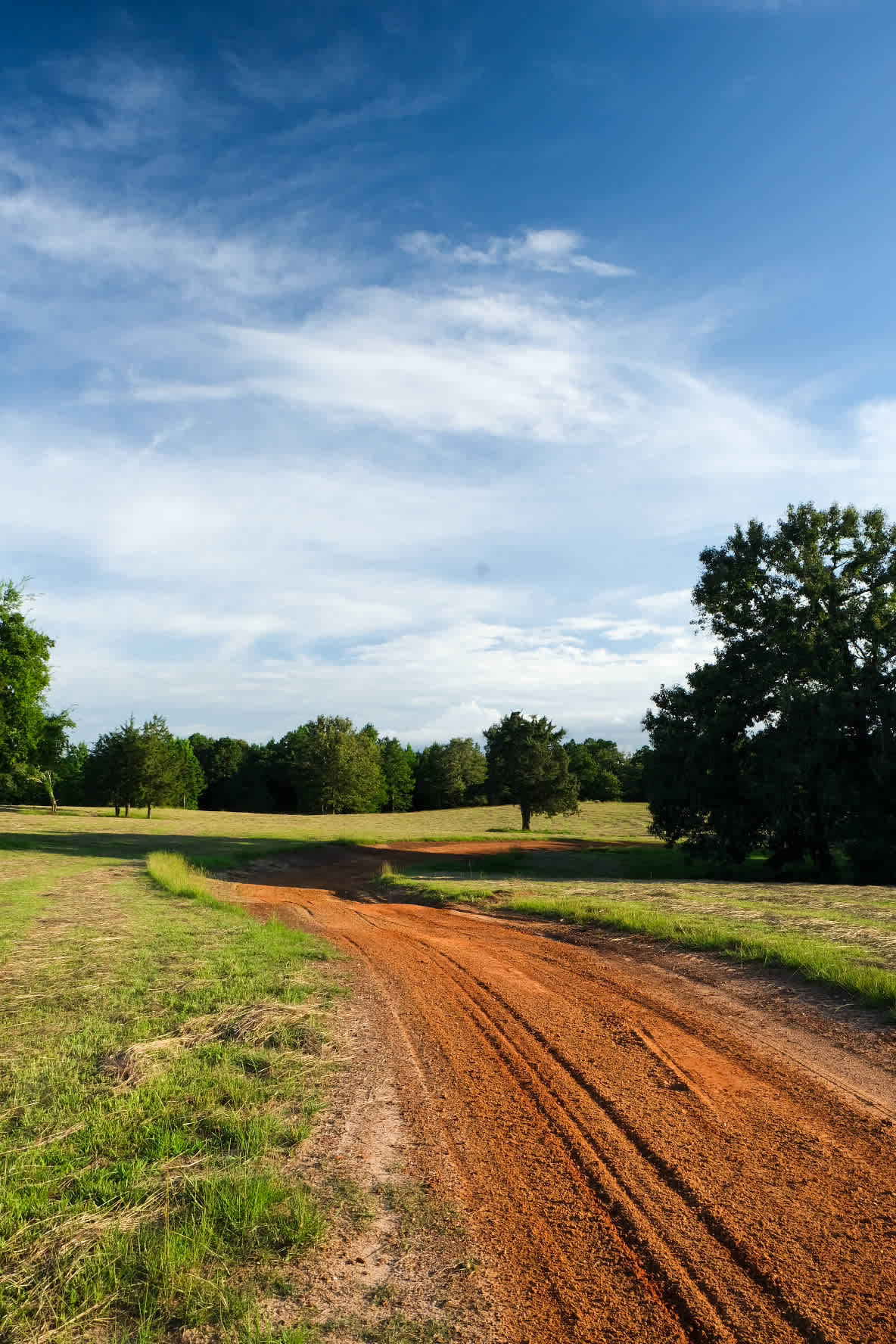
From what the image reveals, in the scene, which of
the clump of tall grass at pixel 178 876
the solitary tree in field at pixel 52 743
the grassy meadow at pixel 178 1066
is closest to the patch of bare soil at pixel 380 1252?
the grassy meadow at pixel 178 1066

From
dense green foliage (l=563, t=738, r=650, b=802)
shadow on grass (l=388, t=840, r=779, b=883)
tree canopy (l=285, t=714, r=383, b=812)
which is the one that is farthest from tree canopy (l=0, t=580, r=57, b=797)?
dense green foliage (l=563, t=738, r=650, b=802)

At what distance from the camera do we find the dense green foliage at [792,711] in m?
26.7

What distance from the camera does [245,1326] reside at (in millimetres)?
3338

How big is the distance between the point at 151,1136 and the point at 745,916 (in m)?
11.8

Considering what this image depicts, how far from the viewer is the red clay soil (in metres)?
3.53

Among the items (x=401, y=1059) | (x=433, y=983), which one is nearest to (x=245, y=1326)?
(x=401, y=1059)

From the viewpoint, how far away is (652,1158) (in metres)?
4.85

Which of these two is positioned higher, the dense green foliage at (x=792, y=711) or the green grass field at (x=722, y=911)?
the dense green foliage at (x=792, y=711)

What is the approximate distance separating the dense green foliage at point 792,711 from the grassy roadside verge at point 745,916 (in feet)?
19.7

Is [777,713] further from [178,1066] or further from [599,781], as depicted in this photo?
[599,781]

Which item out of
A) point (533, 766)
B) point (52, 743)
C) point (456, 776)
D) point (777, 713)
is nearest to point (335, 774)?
point (456, 776)

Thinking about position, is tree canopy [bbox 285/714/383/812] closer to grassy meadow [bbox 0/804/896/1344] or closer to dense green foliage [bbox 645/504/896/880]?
dense green foliage [bbox 645/504/896/880]

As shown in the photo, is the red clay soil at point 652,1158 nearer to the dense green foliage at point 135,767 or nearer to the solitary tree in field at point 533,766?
the solitary tree in field at point 533,766

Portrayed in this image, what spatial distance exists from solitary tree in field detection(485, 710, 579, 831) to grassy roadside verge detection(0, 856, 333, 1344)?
155ft
